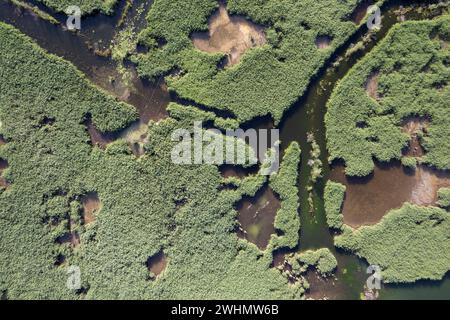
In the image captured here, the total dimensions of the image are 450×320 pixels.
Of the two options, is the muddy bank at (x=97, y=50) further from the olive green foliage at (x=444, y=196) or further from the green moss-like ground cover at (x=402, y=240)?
the olive green foliage at (x=444, y=196)

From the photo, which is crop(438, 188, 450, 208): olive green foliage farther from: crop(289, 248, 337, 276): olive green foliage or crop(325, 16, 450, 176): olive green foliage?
crop(289, 248, 337, 276): olive green foliage

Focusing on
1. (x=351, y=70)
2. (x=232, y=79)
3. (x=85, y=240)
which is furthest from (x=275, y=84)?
(x=85, y=240)

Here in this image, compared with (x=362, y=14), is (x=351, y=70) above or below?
below

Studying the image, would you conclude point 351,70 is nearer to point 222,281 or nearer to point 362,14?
point 362,14

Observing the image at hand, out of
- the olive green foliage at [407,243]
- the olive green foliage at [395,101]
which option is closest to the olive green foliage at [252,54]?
the olive green foliage at [395,101]

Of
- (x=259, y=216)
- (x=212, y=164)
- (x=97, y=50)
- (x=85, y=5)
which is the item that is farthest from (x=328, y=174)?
(x=85, y=5)

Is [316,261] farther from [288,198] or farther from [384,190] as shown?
[384,190]
